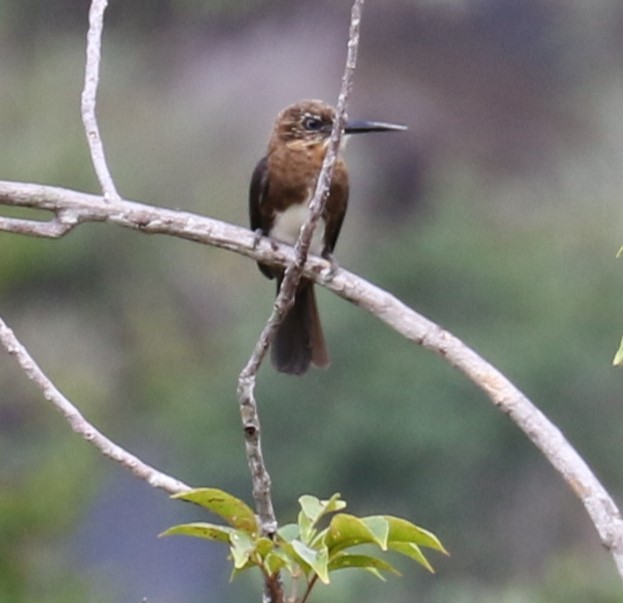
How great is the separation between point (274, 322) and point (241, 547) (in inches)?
11.5

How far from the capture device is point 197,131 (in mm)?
15812

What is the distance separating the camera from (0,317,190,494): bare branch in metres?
2.34

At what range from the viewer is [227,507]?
2.23 m

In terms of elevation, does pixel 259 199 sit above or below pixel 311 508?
below

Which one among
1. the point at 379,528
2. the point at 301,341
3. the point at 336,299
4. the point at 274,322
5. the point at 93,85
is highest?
the point at 93,85

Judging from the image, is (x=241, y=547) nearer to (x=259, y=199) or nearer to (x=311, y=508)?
(x=311, y=508)

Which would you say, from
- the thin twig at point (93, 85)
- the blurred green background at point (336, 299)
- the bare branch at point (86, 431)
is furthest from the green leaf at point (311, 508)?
the blurred green background at point (336, 299)

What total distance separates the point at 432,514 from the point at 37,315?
338 cm

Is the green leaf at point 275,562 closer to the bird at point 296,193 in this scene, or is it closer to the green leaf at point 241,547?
the green leaf at point 241,547

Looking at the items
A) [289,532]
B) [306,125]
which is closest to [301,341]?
[306,125]

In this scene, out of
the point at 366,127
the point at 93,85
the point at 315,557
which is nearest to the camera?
the point at 315,557

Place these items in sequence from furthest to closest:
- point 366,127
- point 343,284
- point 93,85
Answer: point 366,127, point 93,85, point 343,284

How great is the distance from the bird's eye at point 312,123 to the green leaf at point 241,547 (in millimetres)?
2240

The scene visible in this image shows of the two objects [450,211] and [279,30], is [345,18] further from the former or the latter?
[450,211]
